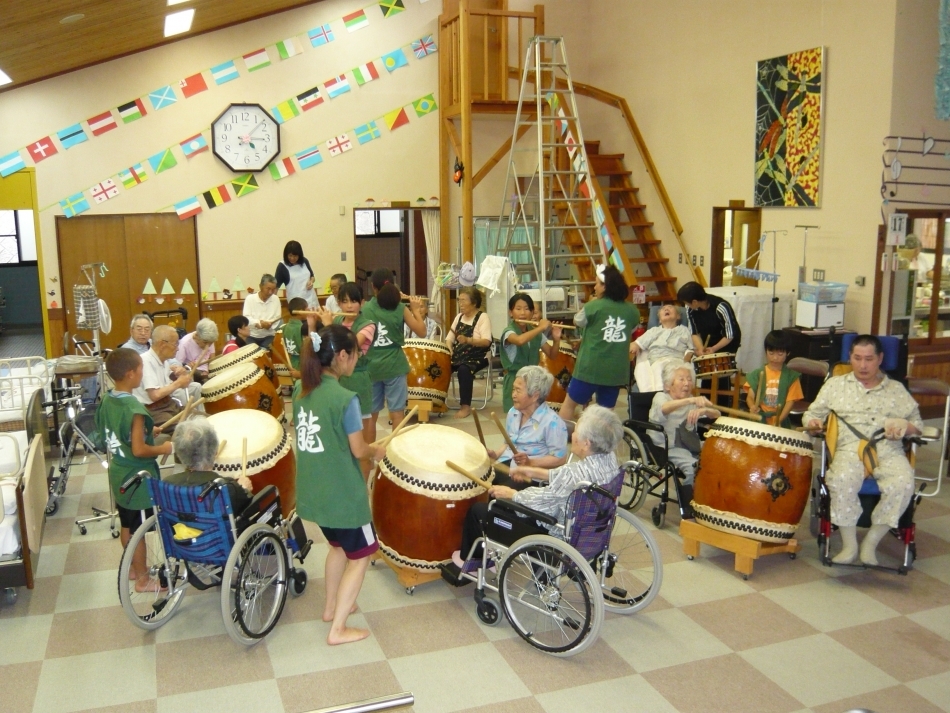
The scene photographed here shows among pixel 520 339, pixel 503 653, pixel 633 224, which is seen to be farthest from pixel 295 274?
pixel 503 653

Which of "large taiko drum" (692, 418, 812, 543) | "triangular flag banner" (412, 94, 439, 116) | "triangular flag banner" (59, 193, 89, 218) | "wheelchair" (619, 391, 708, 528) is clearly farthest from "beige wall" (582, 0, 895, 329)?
"triangular flag banner" (59, 193, 89, 218)

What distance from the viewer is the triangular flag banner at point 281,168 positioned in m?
10.0

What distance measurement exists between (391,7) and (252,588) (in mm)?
8299

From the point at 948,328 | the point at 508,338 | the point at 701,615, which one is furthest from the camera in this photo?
the point at 948,328

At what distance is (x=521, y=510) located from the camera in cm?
348

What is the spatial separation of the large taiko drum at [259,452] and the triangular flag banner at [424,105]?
6.95 meters

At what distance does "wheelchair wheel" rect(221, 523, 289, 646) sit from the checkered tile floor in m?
0.09

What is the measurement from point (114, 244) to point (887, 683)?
8748 mm

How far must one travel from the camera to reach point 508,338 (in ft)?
19.7

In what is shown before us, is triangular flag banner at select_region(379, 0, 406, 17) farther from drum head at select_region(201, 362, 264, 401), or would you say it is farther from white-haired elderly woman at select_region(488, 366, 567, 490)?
white-haired elderly woman at select_region(488, 366, 567, 490)

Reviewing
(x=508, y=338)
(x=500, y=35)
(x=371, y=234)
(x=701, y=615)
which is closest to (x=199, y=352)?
(x=508, y=338)

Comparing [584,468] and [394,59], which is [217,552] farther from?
[394,59]

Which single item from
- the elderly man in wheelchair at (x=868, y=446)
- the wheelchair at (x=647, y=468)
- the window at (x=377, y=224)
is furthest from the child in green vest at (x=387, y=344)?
the window at (x=377, y=224)

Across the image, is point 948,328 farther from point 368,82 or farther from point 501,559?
point 368,82
